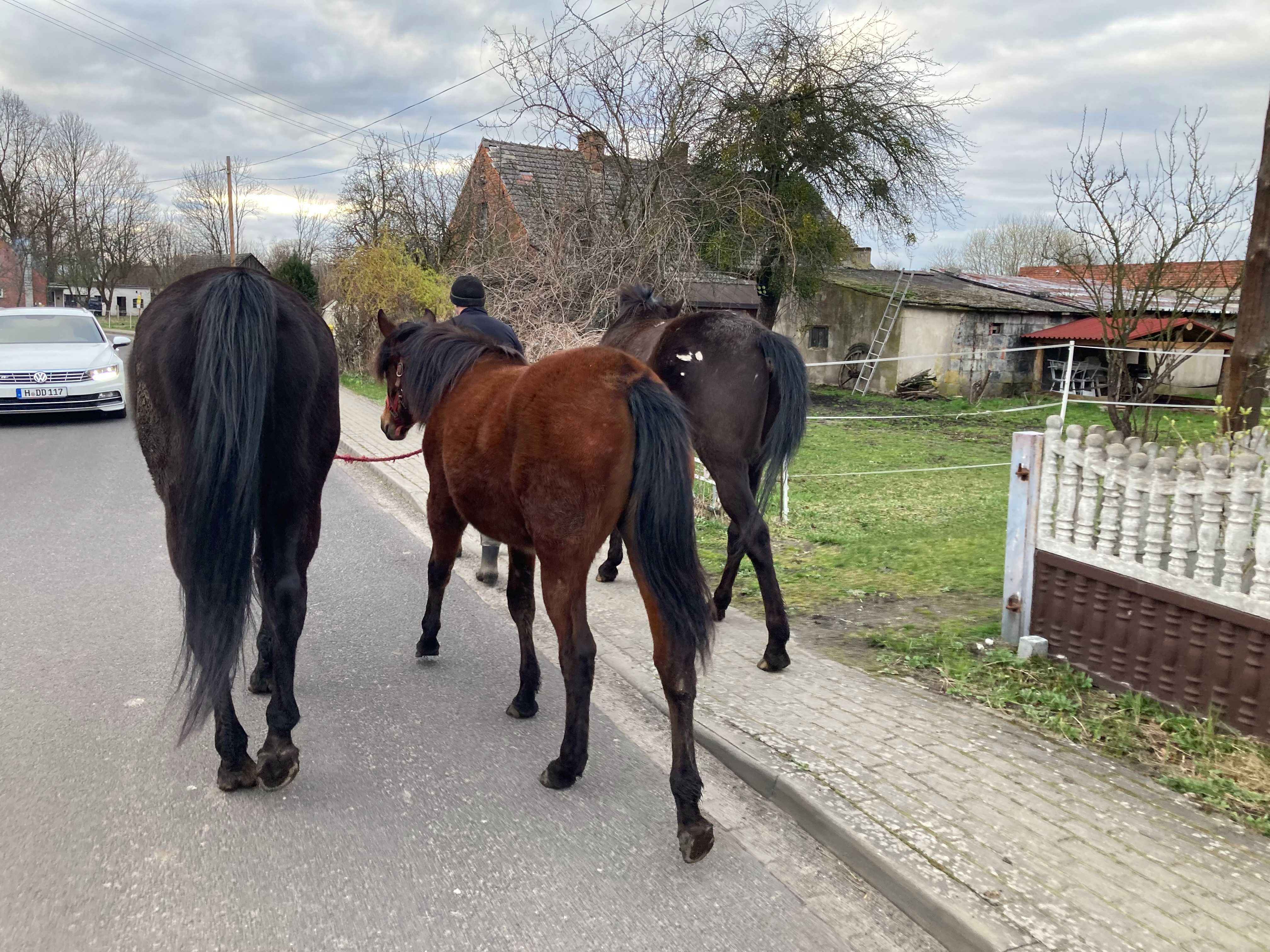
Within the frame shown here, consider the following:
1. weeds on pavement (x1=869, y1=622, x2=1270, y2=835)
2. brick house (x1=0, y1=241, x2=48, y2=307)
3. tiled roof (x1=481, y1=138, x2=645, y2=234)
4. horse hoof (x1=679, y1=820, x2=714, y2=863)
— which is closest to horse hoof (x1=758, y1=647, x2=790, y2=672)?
weeds on pavement (x1=869, y1=622, x2=1270, y2=835)

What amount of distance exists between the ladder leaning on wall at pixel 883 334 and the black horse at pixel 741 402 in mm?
21277

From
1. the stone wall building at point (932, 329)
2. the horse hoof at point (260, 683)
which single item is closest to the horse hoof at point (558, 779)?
the horse hoof at point (260, 683)

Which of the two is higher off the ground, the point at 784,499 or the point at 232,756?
the point at 784,499

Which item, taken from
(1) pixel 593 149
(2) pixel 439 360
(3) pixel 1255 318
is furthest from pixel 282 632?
(1) pixel 593 149

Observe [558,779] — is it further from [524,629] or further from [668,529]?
[668,529]

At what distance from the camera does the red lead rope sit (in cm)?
666

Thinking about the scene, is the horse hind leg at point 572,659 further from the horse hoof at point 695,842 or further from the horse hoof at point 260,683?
the horse hoof at point 260,683

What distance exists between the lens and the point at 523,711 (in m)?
3.91

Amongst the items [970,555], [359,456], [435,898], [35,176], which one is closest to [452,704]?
[435,898]

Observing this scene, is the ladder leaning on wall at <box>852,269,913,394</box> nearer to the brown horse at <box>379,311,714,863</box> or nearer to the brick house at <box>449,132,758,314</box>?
the brick house at <box>449,132,758,314</box>

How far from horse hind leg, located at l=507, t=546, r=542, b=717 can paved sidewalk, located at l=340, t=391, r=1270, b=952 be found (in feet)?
2.15

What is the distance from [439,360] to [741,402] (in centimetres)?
174

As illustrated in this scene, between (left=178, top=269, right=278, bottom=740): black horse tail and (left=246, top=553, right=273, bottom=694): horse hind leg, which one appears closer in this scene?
(left=178, top=269, right=278, bottom=740): black horse tail

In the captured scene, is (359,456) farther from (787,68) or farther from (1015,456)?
(787,68)
